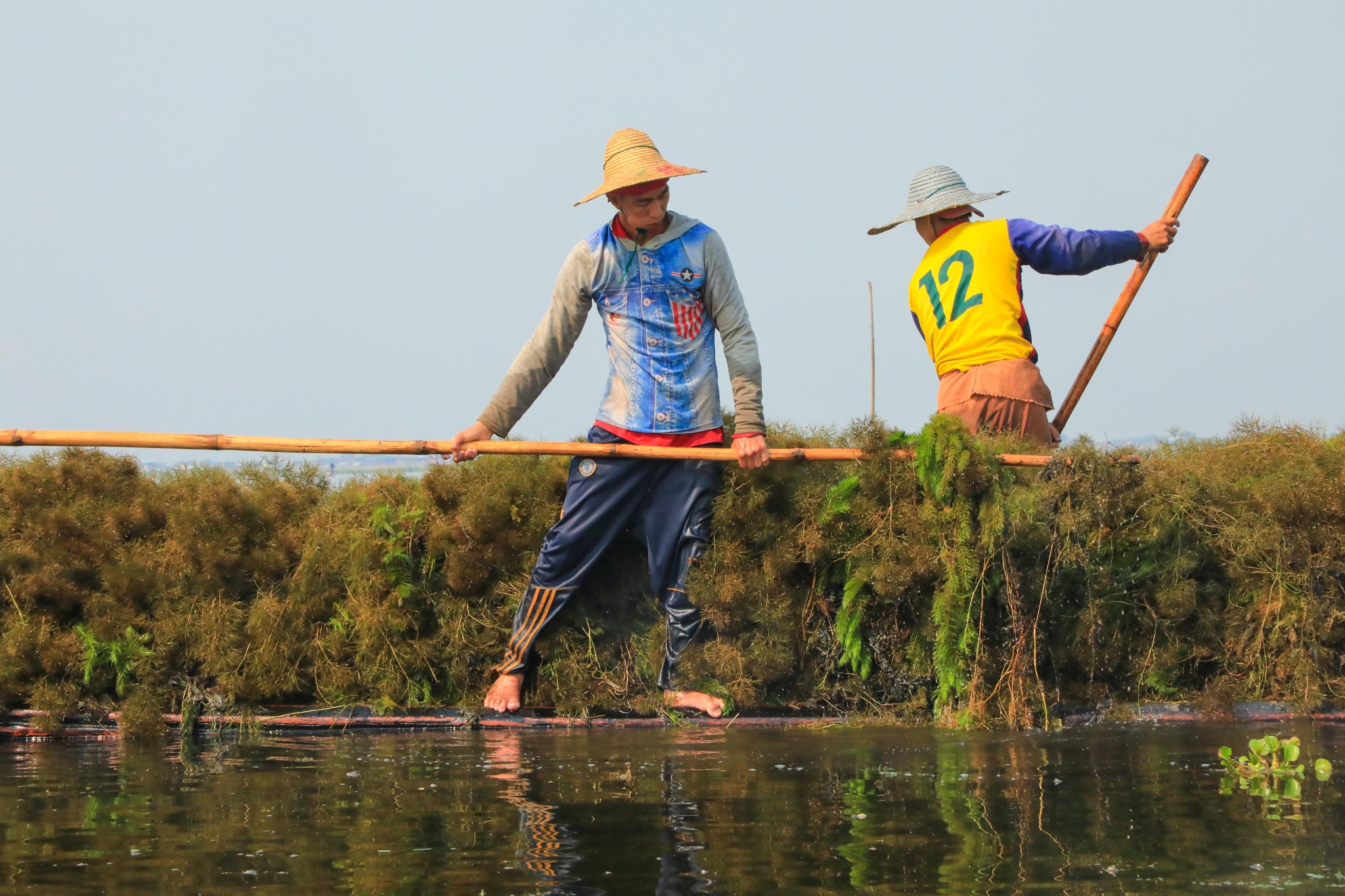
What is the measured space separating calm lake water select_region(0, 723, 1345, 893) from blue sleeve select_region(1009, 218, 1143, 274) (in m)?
2.20

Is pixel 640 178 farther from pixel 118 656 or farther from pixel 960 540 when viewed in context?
pixel 118 656

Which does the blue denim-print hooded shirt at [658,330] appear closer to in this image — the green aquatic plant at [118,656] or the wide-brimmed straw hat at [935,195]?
the wide-brimmed straw hat at [935,195]

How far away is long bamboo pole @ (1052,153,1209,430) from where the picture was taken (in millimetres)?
6930

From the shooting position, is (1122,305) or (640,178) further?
(1122,305)

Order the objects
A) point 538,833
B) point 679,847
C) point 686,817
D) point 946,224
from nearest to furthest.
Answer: point 679,847
point 538,833
point 686,817
point 946,224

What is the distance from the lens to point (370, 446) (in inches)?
252

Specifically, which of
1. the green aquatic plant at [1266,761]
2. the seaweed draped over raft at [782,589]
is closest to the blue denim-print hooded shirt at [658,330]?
the seaweed draped over raft at [782,589]

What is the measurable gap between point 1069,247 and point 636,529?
8.12 feet

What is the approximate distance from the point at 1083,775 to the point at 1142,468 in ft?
6.53

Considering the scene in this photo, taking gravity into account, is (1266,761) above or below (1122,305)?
below

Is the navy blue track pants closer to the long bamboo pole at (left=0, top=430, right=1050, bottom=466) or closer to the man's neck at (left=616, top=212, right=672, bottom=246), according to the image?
the long bamboo pole at (left=0, top=430, right=1050, bottom=466)

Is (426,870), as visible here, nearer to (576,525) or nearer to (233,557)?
(576,525)

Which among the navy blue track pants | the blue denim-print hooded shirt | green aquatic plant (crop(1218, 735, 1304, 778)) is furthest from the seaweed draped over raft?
green aquatic plant (crop(1218, 735, 1304, 778))

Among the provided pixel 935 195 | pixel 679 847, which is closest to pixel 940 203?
pixel 935 195
